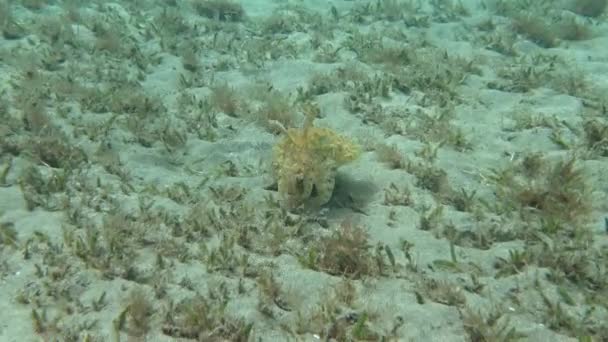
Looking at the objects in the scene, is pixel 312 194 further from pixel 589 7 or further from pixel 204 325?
pixel 589 7

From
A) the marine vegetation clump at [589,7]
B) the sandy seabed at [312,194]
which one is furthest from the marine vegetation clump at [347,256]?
the marine vegetation clump at [589,7]

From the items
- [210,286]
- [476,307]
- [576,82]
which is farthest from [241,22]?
[476,307]

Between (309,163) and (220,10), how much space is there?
26.2 feet

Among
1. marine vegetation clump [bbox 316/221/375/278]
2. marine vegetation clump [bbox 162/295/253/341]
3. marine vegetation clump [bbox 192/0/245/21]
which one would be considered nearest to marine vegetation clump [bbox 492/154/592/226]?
marine vegetation clump [bbox 316/221/375/278]

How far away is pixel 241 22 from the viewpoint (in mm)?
12102

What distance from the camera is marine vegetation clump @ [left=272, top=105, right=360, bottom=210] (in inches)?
219

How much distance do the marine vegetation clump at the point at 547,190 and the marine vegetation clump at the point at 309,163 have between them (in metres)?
1.72

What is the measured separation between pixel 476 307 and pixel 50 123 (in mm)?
5921

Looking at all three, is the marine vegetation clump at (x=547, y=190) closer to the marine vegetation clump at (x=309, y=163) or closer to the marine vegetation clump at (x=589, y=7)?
the marine vegetation clump at (x=309, y=163)

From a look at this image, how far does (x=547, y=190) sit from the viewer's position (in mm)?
5555

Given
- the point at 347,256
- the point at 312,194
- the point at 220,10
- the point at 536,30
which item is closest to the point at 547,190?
the point at 347,256

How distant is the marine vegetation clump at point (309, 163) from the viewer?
18.3 feet

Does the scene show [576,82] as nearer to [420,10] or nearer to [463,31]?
[463,31]

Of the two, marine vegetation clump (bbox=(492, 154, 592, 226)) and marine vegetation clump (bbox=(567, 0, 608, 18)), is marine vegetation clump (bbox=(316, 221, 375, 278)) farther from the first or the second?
marine vegetation clump (bbox=(567, 0, 608, 18))
